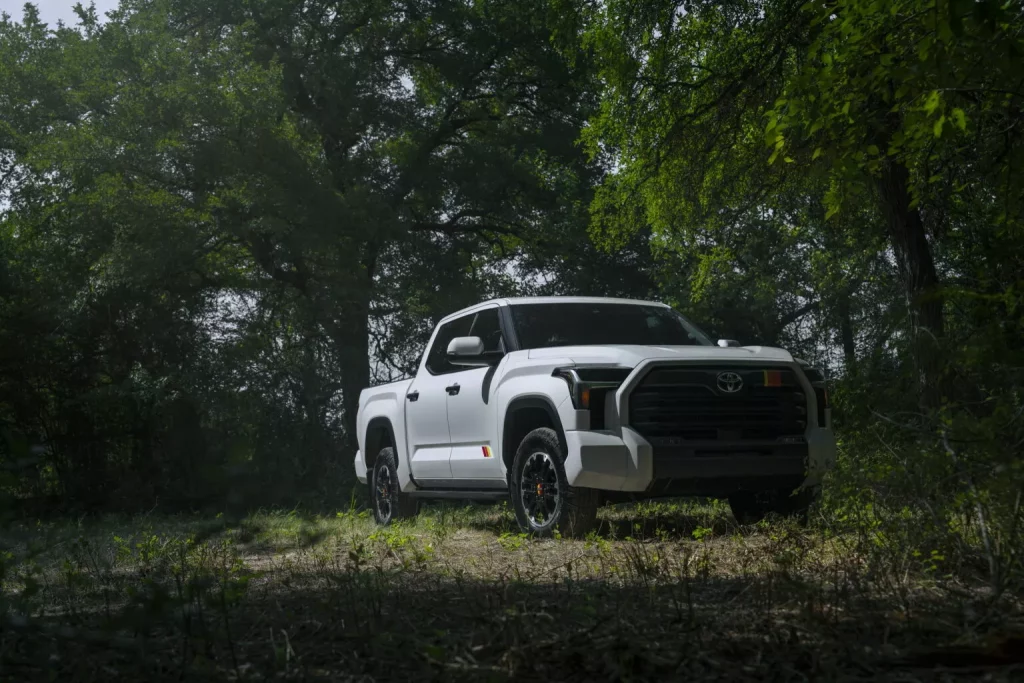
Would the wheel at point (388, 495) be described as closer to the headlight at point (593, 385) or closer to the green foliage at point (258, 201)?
the headlight at point (593, 385)

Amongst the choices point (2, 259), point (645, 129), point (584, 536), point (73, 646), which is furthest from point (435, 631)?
point (2, 259)

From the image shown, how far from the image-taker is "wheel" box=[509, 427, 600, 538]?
26.3ft

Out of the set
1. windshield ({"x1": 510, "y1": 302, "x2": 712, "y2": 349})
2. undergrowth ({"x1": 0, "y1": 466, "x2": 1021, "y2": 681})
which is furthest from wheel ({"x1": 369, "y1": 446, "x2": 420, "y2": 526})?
undergrowth ({"x1": 0, "y1": 466, "x2": 1021, "y2": 681})

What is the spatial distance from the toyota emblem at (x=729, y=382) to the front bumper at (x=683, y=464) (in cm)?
37

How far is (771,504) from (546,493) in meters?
1.78

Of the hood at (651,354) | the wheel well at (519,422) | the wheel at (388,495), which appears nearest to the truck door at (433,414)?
the wheel at (388,495)

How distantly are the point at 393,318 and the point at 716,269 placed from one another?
6758 mm

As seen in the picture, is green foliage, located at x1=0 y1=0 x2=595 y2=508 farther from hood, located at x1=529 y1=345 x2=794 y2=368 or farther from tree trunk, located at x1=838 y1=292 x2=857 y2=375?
hood, located at x1=529 y1=345 x2=794 y2=368

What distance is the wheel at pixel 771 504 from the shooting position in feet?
27.4

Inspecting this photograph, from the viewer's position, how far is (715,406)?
8039 millimetres

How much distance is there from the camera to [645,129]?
15812 millimetres

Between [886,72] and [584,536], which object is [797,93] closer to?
[886,72]

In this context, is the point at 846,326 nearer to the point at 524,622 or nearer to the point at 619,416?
the point at 619,416

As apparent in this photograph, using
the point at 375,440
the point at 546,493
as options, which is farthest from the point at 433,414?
the point at 546,493
